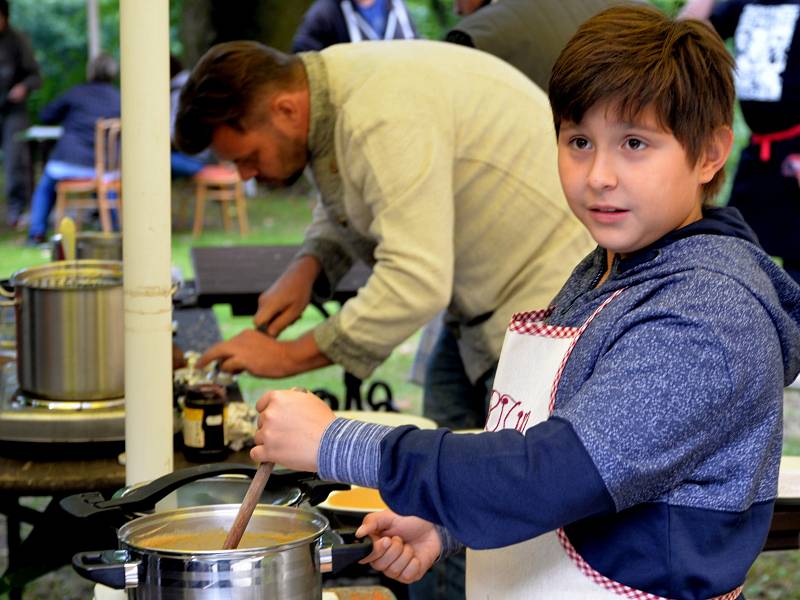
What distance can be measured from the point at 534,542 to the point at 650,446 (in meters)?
0.25

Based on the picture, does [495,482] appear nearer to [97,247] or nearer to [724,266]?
[724,266]

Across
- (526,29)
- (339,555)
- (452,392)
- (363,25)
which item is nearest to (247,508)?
(339,555)

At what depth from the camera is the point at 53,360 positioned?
7.28ft

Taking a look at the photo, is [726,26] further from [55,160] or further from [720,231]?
[55,160]

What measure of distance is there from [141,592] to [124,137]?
25.5 inches

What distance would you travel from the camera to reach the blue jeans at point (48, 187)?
34.2 ft

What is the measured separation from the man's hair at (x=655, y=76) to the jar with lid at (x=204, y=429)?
107cm

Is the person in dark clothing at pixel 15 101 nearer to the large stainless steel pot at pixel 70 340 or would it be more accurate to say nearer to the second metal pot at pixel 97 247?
the second metal pot at pixel 97 247

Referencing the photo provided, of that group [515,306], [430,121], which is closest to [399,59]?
[430,121]

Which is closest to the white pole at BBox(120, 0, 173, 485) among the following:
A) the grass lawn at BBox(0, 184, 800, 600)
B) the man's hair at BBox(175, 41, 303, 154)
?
the man's hair at BBox(175, 41, 303, 154)

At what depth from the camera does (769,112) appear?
450cm

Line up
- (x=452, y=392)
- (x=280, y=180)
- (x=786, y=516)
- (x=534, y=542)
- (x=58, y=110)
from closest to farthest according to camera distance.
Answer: (x=534, y=542) → (x=786, y=516) → (x=280, y=180) → (x=452, y=392) → (x=58, y=110)

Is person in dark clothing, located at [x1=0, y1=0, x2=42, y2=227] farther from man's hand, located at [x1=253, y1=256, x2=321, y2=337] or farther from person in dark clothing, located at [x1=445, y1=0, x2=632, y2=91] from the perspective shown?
man's hand, located at [x1=253, y1=256, x2=321, y2=337]

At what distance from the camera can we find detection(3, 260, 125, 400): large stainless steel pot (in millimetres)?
2188
